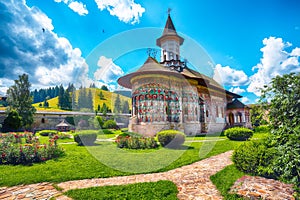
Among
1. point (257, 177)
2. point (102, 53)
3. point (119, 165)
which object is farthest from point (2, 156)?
point (257, 177)

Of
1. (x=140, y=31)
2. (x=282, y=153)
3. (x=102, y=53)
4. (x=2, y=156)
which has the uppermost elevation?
(x=140, y=31)

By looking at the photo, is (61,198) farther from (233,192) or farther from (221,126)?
(221,126)

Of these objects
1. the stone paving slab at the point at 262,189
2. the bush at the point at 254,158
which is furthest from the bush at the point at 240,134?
the stone paving slab at the point at 262,189

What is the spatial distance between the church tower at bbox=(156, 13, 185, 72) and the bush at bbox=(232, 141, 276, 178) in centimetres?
1712

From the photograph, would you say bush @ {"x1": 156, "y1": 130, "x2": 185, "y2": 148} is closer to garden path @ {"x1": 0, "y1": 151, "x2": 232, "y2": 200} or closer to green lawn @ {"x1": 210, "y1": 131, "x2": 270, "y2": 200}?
garden path @ {"x1": 0, "y1": 151, "x2": 232, "y2": 200}

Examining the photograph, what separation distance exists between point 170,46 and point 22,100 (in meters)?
25.1

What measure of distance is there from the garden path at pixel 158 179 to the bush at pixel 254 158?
2.90 feet

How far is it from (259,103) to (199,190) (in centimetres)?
268

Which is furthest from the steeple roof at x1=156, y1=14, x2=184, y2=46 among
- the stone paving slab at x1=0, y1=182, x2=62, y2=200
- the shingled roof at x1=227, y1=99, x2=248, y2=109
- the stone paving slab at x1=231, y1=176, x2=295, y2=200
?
the stone paving slab at x1=0, y1=182, x2=62, y2=200

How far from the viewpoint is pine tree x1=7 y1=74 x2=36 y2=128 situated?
26562mm

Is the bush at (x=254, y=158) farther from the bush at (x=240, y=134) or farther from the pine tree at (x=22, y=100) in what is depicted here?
the pine tree at (x=22, y=100)

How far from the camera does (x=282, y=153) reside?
342 cm

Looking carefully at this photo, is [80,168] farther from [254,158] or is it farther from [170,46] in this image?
[170,46]

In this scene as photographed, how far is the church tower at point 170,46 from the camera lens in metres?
21.9
